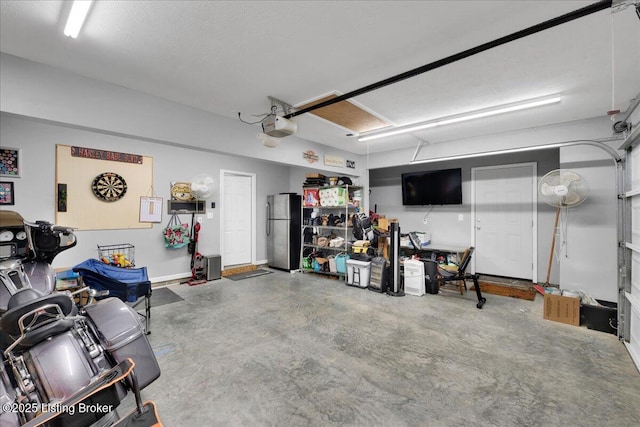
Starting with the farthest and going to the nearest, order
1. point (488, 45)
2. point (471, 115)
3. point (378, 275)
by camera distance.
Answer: point (378, 275)
point (471, 115)
point (488, 45)

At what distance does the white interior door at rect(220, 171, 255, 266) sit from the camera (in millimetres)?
6301

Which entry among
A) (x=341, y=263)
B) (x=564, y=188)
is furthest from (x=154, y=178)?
(x=564, y=188)

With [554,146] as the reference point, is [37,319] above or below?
below

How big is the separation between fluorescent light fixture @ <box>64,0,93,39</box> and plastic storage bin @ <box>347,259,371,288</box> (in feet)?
15.3

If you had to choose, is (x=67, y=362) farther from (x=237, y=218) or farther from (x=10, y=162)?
(x=237, y=218)

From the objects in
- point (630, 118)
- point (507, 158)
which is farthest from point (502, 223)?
point (630, 118)

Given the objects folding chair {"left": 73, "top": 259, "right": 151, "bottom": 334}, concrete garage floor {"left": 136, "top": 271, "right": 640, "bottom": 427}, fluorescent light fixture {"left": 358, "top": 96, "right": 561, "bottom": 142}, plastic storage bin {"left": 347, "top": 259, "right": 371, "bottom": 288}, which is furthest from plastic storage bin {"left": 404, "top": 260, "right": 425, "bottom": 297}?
folding chair {"left": 73, "top": 259, "right": 151, "bottom": 334}

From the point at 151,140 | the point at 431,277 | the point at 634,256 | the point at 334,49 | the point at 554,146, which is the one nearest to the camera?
the point at 334,49

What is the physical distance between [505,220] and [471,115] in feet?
8.74

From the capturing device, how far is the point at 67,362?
1.36 meters

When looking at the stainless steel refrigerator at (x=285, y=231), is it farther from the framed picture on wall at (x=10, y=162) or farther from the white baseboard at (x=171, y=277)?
the framed picture on wall at (x=10, y=162)

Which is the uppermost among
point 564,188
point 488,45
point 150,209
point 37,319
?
point 488,45

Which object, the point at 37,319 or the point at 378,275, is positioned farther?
the point at 378,275

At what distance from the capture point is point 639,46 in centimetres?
232
